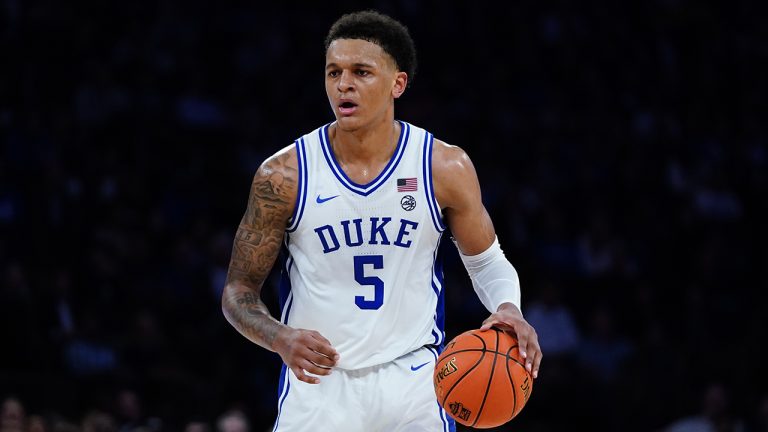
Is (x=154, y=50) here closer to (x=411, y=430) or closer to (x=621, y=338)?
(x=621, y=338)

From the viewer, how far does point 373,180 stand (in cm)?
468

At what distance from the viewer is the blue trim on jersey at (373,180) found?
15.3 feet

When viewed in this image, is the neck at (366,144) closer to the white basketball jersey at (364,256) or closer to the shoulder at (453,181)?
the white basketball jersey at (364,256)

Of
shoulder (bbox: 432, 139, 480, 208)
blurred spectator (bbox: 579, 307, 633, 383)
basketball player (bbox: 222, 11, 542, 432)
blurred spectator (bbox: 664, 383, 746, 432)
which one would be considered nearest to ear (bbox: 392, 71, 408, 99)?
basketball player (bbox: 222, 11, 542, 432)

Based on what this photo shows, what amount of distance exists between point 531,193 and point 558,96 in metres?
1.74

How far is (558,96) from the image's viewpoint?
1287 cm

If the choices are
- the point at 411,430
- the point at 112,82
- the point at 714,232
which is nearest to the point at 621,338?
the point at 714,232

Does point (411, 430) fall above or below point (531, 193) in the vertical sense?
below

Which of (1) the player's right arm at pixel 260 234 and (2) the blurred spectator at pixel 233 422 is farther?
(2) the blurred spectator at pixel 233 422

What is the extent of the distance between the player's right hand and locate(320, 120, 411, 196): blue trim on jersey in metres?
0.81

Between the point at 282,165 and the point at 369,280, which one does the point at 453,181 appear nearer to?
the point at 369,280

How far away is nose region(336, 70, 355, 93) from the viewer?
452 centimetres

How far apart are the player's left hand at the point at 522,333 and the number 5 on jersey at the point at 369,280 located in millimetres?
475

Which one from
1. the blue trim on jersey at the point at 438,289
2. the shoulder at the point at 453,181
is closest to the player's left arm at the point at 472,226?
the shoulder at the point at 453,181
